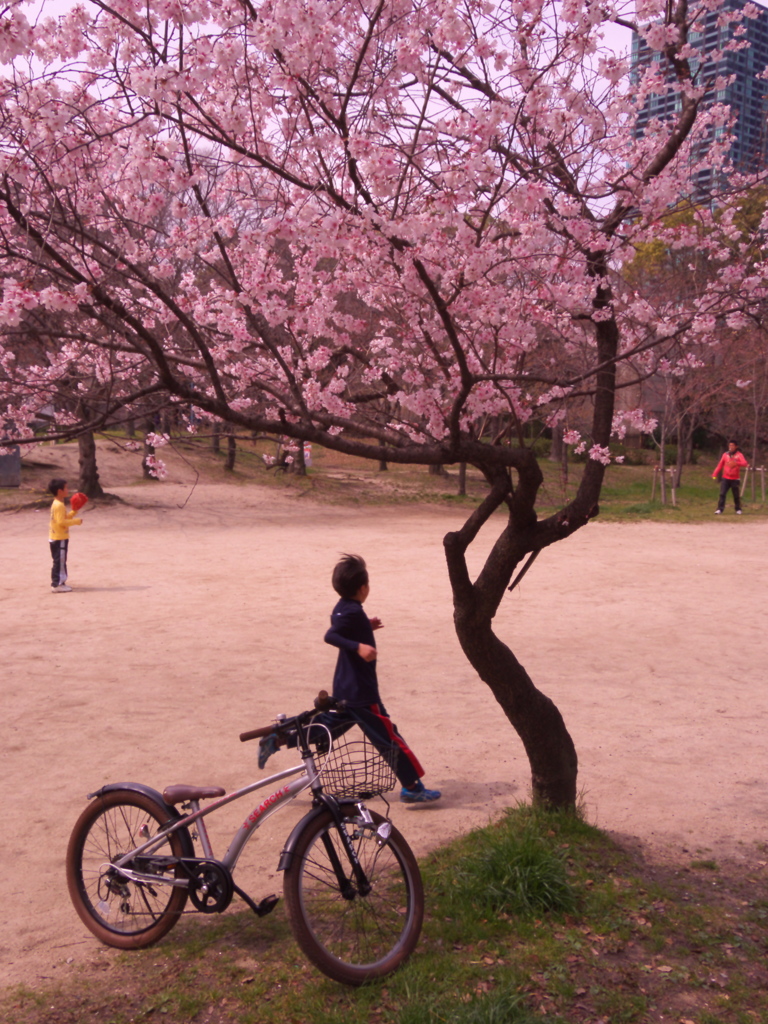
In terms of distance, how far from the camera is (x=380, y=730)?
4637 millimetres

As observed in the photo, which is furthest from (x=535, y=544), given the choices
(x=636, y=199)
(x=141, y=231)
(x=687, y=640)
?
(x=687, y=640)

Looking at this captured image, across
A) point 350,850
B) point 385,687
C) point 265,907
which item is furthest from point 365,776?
point 385,687

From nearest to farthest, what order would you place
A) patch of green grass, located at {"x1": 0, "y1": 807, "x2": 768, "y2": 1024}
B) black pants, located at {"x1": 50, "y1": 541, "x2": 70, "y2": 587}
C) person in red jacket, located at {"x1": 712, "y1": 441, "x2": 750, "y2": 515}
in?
patch of green grass, located at {"x1": 0, "y1": 807, "x2": 768, "y2": 1024} < black pants, located at {"x1": 50, "y1": 541, "x2": 70, "y2": 587} < person in red jacket, located at {"x1": 712, "y1": 441, "x2": 750, "y2": 515}

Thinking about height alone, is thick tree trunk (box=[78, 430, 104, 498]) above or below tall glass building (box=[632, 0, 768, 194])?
below

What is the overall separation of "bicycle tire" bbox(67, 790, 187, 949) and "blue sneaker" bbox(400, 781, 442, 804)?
74.1 inches

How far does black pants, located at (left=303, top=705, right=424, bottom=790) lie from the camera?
3914 millimetres

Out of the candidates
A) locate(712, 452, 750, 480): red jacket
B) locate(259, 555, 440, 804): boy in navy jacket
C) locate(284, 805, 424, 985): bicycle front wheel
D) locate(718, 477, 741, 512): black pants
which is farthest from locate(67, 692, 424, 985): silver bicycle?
locate(718, 477, 741, 512): black pants

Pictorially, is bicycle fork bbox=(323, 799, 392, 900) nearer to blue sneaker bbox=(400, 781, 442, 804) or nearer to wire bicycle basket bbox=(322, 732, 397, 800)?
wire bicycle basket bbox=(322, 732, 397, 800)

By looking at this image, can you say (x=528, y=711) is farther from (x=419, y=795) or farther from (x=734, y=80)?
(x=734, y=80)

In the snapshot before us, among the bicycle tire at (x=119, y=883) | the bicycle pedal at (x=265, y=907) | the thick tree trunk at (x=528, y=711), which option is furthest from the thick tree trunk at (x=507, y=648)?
the bicycle tire at (x=119, y=883)

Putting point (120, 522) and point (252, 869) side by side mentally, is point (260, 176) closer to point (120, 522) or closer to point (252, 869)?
point (252, 869)

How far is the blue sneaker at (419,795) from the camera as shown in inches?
202

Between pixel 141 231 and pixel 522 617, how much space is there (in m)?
6.88

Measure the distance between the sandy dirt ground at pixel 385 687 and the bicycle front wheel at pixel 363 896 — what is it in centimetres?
100
